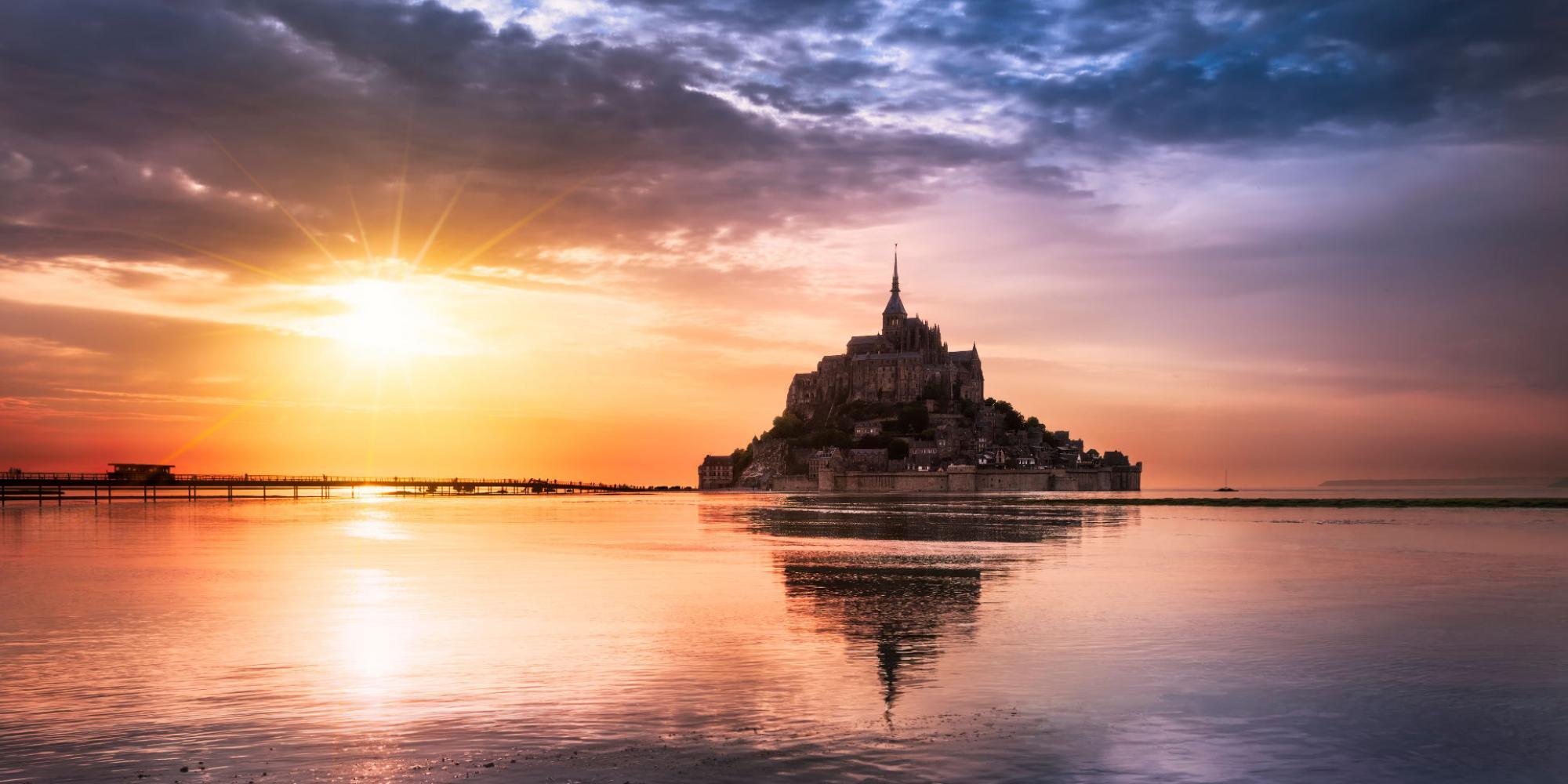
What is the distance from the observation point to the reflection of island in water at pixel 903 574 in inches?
843

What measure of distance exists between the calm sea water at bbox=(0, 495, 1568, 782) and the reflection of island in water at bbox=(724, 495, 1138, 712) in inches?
8.1

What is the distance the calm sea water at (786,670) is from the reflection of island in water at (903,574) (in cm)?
21

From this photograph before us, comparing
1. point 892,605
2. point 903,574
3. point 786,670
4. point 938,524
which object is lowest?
point 938,524

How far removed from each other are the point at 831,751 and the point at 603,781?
2669 mm

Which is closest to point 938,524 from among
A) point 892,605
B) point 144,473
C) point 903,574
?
point 903,574

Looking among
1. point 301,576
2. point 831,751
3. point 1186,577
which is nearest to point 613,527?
point 301,576

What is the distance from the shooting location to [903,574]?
36.4 m

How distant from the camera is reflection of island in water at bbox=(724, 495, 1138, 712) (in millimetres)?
21406

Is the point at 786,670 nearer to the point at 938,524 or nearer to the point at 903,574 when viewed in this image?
the point at 903,574

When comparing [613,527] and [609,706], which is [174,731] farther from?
[613,527]

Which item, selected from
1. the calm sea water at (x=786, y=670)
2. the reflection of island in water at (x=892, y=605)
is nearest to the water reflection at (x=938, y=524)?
the calm sea water at (x=786, y=670)

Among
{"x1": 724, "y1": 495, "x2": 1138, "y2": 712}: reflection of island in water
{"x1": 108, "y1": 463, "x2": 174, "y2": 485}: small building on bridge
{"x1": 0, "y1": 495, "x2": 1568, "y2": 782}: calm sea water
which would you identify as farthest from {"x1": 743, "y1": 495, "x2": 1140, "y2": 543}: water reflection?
{"x1": 108, "y1": 463, "x2": 174, "y2": 485}: small building on bridge

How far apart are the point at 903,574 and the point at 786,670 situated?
18.4 metres

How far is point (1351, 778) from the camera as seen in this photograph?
12211 millimetres
